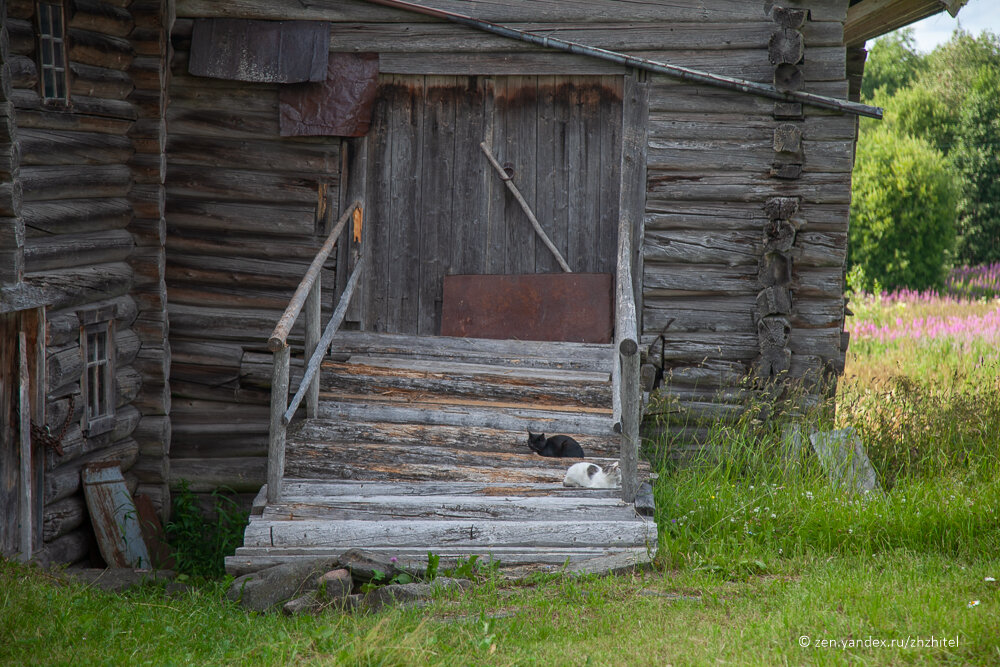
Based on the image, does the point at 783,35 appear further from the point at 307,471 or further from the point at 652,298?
the point at 307,471

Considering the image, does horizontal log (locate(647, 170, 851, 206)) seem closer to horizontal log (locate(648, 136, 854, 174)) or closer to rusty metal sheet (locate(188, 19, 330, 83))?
horizontal log (locate(648, 136, 854, 174))

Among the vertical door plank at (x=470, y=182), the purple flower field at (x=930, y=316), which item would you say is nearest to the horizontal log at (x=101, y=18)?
the vertical door plank at (x=470, y=182)

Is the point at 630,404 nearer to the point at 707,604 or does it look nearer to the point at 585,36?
the point at 707,604

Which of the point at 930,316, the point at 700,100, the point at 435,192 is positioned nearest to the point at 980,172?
the point at 930,316

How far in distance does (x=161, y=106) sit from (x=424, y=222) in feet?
7.75

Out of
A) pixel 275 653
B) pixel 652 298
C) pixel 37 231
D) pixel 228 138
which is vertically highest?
pixel 228 138

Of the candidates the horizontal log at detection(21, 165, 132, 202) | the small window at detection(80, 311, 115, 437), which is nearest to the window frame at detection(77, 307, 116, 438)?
the small window at detection(80, 311, 115, 437)

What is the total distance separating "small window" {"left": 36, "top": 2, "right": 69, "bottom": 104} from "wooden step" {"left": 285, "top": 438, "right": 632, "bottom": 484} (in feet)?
9.80

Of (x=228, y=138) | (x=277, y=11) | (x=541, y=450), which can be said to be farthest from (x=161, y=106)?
(x=541, y=450)

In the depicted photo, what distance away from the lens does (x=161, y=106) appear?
7.00 m

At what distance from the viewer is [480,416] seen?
6199 mm

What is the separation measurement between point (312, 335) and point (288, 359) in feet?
2.84

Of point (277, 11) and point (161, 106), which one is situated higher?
point (277, 11)

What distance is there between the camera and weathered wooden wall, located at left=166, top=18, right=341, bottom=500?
736 cm
